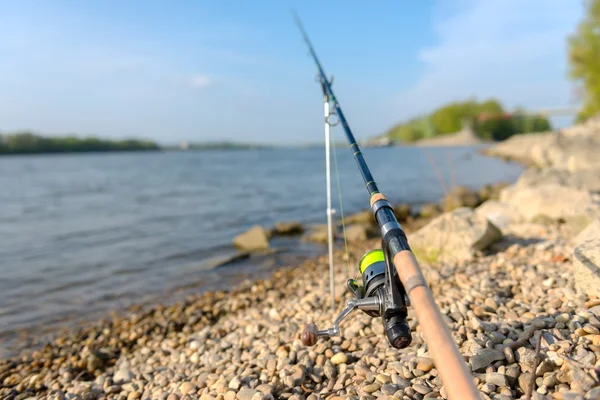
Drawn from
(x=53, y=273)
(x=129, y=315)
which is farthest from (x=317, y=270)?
Result: (x=53, y=273)

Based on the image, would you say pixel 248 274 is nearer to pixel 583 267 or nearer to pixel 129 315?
pixel 129 315

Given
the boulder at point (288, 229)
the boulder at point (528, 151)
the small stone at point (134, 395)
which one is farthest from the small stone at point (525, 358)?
the boulder at point (528, 151)

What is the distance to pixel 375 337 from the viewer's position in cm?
338

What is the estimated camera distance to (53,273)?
7.71 metres

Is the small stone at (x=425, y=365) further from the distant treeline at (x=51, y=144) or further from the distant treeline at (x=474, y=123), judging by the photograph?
the distant treeline at (x=474, y=123)

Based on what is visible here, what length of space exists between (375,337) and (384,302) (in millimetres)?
1349

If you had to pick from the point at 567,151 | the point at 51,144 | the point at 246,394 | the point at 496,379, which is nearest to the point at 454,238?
the point at 496,379

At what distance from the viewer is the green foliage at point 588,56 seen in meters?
30.0

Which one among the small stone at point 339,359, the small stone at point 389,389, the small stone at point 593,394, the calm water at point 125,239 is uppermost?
the small stone at point 593,394

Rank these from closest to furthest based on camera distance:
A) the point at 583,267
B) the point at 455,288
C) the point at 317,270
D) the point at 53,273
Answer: the point at 583,267 < the point at 455,288 < the point at 317,270 < the point at 53,273

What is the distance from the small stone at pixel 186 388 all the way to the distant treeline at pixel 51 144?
7727 centimetres

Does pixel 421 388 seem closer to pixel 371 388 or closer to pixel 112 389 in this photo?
pixel 371 388

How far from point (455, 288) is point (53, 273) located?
727 cm

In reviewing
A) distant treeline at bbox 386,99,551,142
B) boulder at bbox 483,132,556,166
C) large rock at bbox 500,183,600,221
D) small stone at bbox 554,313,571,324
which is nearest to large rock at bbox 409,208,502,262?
large rock at bbox 500,183,600,221
